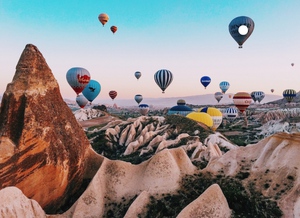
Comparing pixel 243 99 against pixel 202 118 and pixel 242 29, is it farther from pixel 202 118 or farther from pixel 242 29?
pixel 242 29

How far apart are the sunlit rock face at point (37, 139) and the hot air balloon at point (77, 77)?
179ft

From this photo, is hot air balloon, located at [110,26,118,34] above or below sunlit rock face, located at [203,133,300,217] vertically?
above

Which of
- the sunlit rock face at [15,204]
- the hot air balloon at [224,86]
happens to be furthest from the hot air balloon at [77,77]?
the hot air balloon at [224,86]

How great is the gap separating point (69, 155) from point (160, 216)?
24.2ft

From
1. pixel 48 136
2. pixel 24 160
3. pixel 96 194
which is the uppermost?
pixel 48 136

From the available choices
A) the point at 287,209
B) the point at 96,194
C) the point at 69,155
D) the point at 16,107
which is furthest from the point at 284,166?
the point at 16,107

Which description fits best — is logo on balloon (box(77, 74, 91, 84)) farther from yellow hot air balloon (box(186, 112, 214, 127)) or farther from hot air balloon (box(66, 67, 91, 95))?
yellow hot air balloon (box(186, 112, 214, 127))

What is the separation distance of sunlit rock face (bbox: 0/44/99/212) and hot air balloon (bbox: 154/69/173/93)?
223 feet

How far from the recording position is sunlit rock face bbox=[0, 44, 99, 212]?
16.0 m

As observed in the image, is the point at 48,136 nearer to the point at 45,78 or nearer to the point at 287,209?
the point at 45,78

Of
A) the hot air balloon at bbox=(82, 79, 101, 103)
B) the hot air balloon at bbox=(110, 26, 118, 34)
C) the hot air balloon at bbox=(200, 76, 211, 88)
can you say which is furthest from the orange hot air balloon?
the hot air balloon at bbox=(82, 79, 101, 103)

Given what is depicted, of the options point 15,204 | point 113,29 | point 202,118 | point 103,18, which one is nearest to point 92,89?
point 113,29

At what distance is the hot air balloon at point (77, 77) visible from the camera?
72.8 m

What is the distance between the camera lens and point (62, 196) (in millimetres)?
18719
